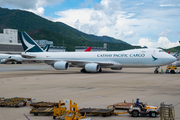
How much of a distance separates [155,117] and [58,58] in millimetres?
34998

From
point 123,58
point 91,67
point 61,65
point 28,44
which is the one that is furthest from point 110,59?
point 28,44

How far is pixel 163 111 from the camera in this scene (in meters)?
8.26

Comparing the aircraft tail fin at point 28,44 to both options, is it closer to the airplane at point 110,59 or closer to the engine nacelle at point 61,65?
the airplane at point 110,59

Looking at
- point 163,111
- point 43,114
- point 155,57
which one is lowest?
point 43,114

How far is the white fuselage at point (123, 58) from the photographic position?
3541 centimetres

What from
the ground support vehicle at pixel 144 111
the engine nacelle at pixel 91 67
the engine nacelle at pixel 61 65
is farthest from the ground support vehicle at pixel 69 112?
the engine nacelle at pixel 61 65

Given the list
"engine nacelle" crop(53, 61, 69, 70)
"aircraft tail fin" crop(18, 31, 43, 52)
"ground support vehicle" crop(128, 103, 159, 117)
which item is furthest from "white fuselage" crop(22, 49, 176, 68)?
"ground support vehicle" crop(128, 103, 159, 117)

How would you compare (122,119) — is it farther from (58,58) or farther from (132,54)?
(58,58)

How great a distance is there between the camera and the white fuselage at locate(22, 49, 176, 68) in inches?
1394

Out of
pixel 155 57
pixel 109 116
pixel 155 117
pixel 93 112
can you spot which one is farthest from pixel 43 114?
pixel 155 57

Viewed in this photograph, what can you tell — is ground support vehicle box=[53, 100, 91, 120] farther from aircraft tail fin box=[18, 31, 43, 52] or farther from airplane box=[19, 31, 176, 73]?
aircraft tail fin box=[18, 31, 43, 52]

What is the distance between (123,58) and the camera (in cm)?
3750

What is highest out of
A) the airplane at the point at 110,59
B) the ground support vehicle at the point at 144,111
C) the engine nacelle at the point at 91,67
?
the airplane at the point at 110,59

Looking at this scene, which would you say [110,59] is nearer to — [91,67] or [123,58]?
[123,58]
